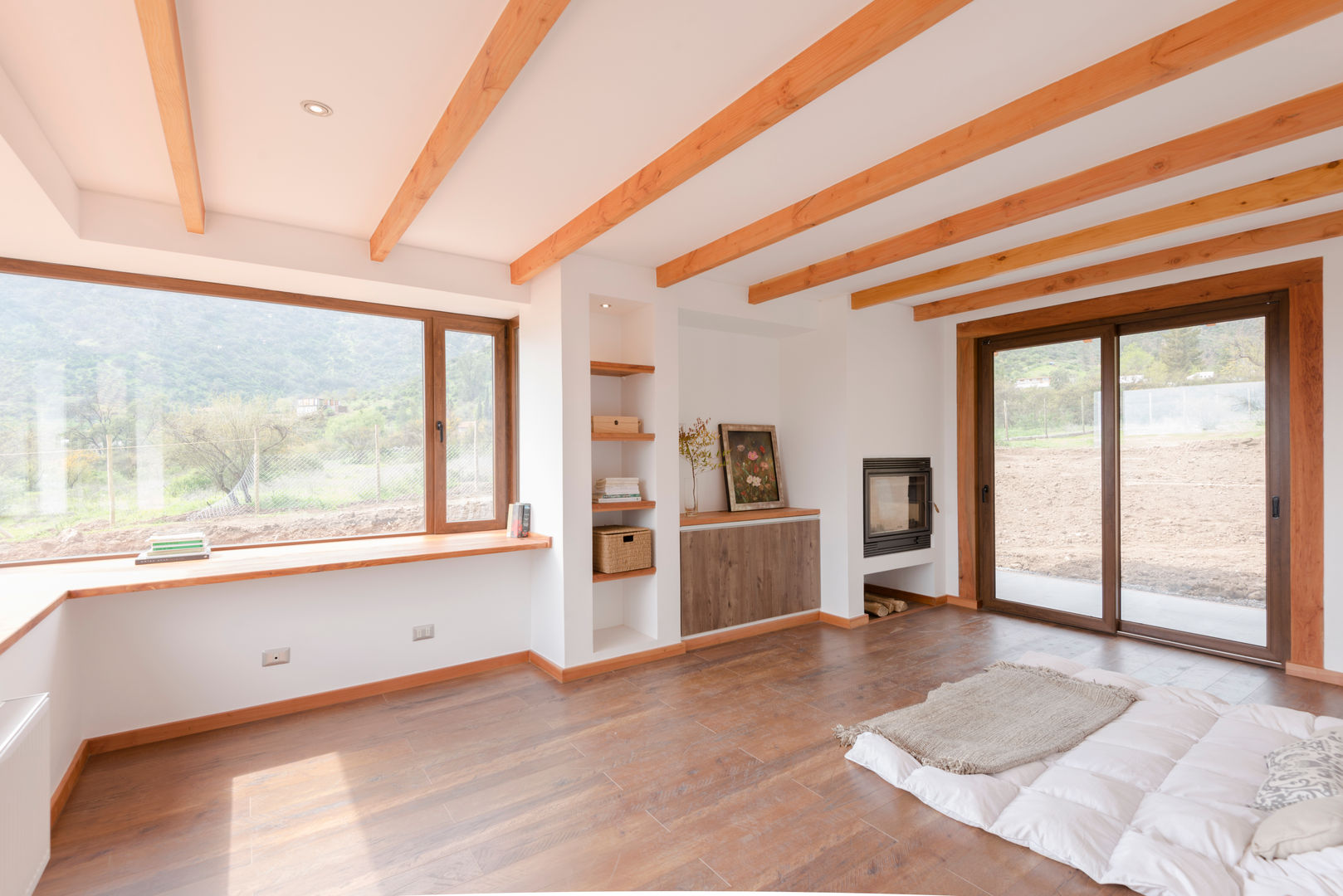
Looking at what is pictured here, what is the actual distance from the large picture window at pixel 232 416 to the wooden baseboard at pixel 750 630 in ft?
5.32

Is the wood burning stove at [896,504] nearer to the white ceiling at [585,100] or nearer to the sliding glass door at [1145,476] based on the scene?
the sliding glass door at [1145,476]

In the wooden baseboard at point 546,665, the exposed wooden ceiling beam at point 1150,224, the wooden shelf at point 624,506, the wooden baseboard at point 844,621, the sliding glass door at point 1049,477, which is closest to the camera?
the exposed wooden ceiling beam at point 1150,224

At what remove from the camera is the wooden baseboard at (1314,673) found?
366cm

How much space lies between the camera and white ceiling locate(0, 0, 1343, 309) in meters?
1.82

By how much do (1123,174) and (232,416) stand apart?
4.61 m

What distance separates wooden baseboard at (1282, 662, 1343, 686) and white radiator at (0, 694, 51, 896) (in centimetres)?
571

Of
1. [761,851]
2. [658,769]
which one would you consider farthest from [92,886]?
[761,851]

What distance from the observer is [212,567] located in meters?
3.12

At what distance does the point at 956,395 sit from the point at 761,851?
4.44 m

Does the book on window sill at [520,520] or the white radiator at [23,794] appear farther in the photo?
the book on window sill at [520,520]

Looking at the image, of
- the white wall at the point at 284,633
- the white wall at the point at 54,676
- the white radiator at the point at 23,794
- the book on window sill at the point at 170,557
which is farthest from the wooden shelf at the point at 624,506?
the white radiator at the point at 23,794

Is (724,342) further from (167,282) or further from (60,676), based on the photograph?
(60,676)

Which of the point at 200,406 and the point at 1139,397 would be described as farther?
the point at 1139,397

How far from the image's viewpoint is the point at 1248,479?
4059mm
